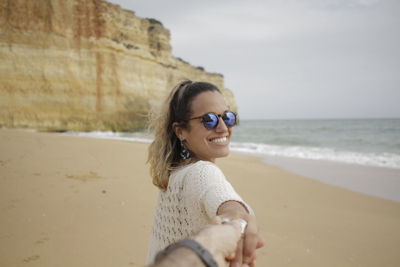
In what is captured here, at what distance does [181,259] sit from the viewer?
50 centimetres

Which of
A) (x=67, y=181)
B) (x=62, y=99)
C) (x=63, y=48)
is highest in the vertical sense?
(x=63, y=48)

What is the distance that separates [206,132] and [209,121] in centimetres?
6

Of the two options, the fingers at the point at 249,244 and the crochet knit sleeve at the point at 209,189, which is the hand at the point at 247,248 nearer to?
the fingers at the point at 249,244

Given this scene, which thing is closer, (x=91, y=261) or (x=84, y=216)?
(x=91, y=261)

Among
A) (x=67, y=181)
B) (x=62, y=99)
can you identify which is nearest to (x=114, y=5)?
(x=62, y=99)

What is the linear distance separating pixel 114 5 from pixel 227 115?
25303mm

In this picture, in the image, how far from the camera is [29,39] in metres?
18.0

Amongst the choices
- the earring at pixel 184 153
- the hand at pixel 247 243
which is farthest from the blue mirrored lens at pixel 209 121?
the hand at pixel 247 243

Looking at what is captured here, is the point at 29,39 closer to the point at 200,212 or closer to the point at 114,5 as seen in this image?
the point at 114,5

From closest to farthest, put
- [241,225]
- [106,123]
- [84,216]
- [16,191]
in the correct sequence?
[241,225], [84,216], [16,191], [106,123]

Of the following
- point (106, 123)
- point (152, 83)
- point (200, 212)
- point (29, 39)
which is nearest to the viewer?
point (200, 212)

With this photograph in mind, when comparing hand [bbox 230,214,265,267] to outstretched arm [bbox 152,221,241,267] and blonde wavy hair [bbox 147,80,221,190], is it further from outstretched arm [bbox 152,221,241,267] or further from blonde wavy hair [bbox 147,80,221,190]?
blonde wavy hair [bbox 147,80,221,190]

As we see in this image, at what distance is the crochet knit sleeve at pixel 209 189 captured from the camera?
89 cm

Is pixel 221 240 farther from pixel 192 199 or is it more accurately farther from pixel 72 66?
pixel 72 66
